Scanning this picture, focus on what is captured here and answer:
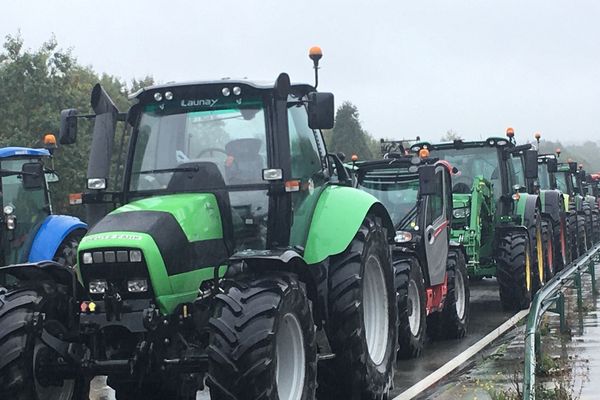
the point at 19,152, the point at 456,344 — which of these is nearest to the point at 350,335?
the point at 456,344

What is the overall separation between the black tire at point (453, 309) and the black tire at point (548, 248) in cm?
454

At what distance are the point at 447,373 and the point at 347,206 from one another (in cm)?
239

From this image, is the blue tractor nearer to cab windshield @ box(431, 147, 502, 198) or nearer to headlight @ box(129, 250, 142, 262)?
headlight @ box(129, 250, 142, 262)

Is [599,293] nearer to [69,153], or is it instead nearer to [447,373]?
[447,373]

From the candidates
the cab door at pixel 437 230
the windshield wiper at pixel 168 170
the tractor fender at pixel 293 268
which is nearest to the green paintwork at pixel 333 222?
the tractor fender at pixel 293 268

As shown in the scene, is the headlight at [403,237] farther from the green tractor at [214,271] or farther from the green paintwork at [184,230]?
the green paintwork at [184,230]

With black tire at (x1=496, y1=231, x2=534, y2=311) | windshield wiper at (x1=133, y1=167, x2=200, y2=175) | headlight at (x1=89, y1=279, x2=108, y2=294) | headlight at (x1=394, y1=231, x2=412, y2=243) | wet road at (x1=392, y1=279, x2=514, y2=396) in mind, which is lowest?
wet road at (x1=392, y1=279, x2=514, y2=396)

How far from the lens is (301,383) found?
5543mm

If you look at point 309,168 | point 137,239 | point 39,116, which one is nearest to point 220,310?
point 137,239

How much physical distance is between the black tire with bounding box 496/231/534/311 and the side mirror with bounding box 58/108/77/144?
7.85 m

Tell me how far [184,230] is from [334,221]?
4.72 feet

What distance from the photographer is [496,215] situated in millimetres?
13367

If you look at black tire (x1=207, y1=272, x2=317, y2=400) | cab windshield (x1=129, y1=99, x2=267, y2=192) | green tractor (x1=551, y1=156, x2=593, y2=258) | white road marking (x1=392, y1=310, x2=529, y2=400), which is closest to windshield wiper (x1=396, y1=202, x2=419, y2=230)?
white road marking (x1=392, y1=310, x2=529, y2=400)

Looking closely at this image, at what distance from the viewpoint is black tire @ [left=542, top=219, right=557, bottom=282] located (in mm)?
15227
